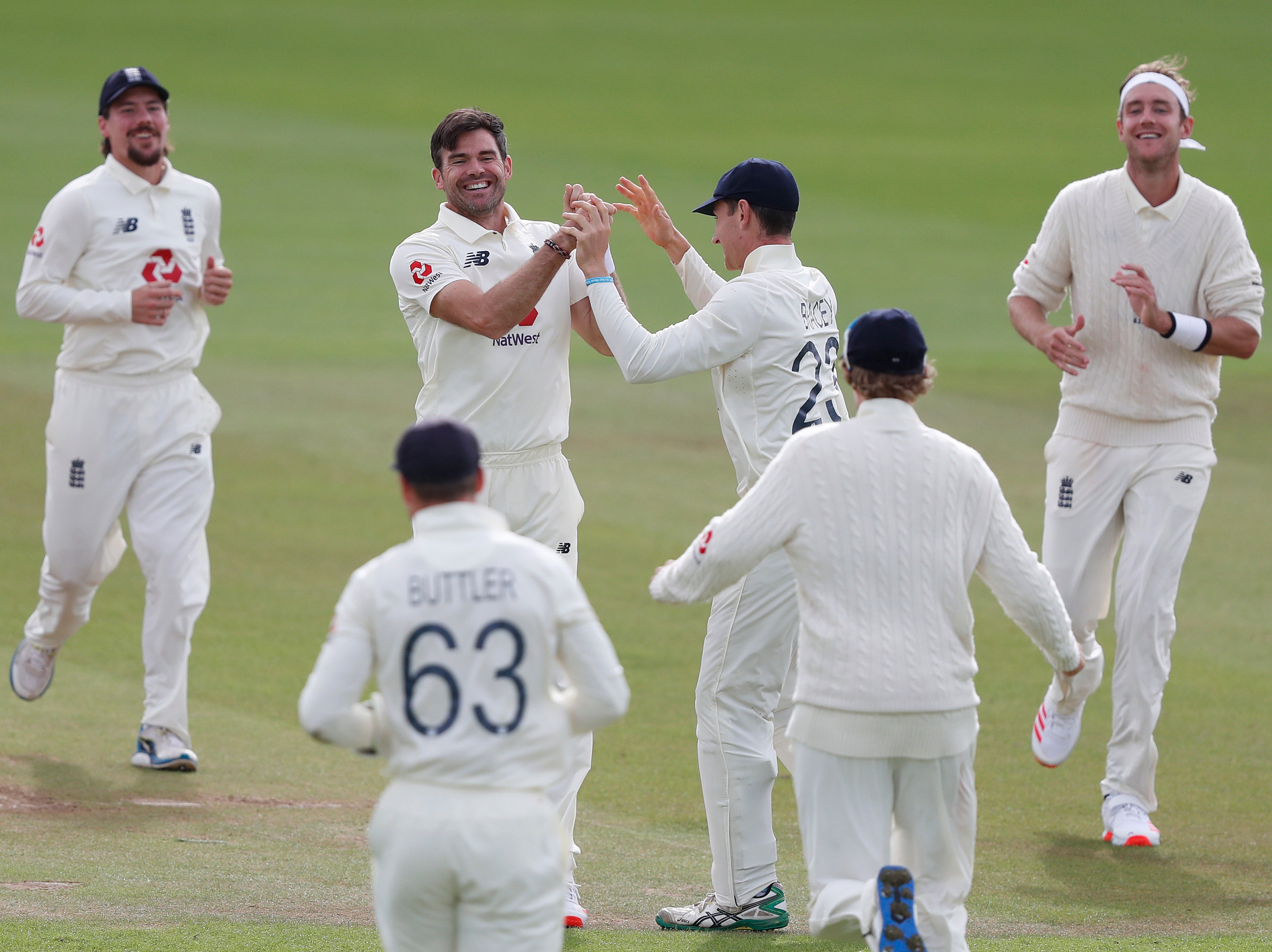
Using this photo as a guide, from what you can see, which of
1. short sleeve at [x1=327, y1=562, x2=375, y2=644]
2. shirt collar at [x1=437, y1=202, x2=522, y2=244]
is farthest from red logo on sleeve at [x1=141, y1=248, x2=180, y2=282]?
short sleeve at [x1=327, y1=562, x2=375, y2=644]

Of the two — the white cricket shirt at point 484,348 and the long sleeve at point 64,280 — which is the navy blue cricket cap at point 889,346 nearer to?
the white cricket shirt at point 484,348

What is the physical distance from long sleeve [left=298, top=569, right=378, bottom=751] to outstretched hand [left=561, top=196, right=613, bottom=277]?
2.14m

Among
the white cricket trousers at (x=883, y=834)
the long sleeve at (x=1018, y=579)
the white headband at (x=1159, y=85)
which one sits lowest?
the white cricket trousers at (x=883, y=834)

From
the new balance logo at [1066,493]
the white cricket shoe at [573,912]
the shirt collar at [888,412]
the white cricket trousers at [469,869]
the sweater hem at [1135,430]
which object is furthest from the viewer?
the new balance logo at [1066,493]

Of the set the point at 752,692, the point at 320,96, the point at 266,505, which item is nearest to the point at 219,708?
the point at 752,692

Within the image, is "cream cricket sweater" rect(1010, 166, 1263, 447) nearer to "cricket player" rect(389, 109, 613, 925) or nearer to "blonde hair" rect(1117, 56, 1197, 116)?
"blonde hair" rect(1117, 56, 1197, 116)

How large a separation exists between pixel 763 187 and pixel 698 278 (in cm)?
66

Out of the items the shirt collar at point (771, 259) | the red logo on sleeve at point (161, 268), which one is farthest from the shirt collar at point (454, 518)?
the red logo on sleeve at point (161, 268)

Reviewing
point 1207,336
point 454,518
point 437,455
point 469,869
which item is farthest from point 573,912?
point 1207,336

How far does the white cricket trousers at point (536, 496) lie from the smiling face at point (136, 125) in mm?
3031

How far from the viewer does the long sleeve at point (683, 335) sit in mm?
5555

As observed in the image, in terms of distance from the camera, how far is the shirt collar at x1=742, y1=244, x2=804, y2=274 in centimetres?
577

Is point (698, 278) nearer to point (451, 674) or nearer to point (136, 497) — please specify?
point (451, 674)

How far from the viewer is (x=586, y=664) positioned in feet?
12.5
